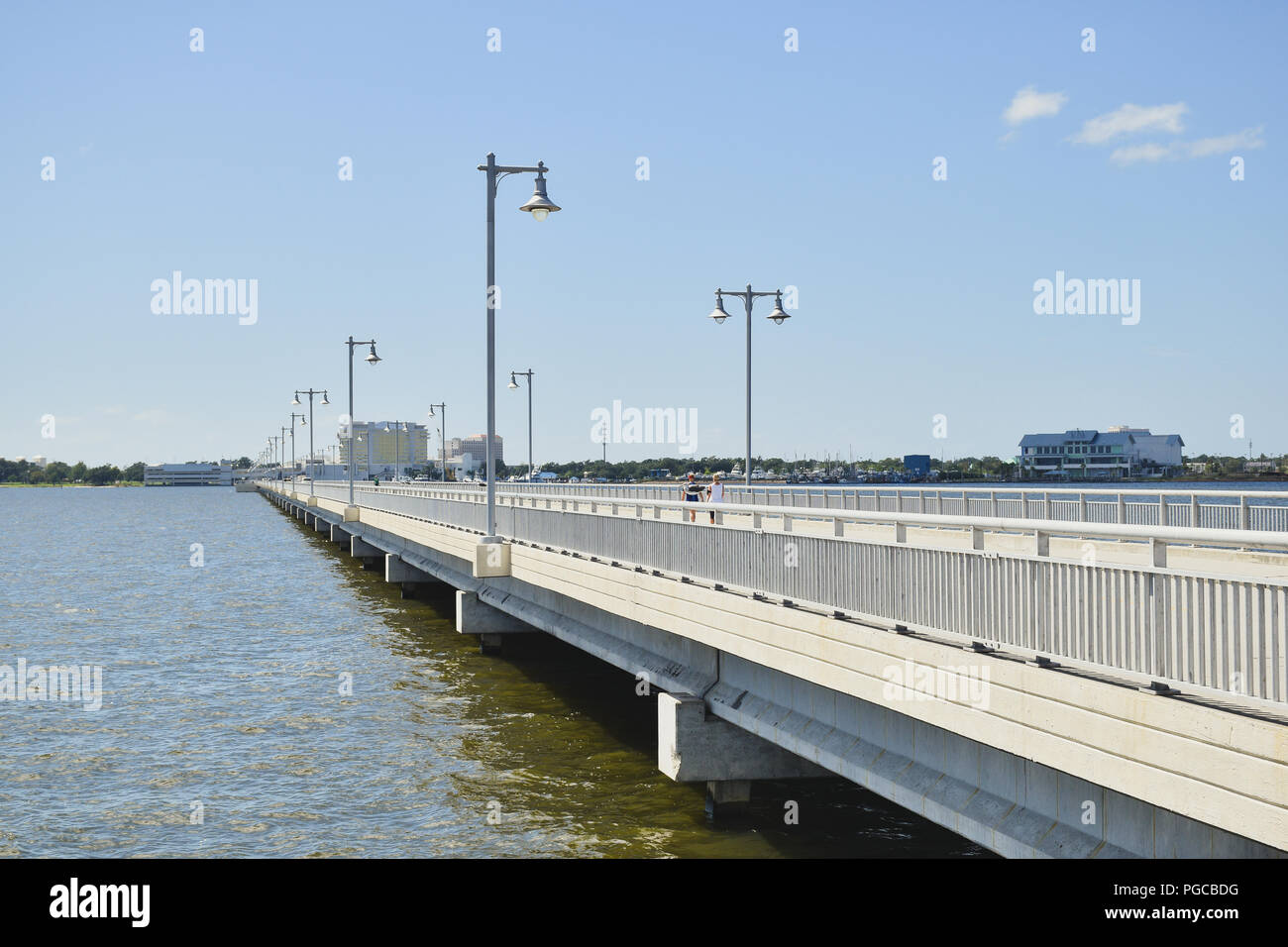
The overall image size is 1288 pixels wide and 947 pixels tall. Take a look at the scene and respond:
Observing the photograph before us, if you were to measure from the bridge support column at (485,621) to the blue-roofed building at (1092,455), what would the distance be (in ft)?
410

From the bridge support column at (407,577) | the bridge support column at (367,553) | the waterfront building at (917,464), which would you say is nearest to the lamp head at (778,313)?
the bridge support column at (407,577)

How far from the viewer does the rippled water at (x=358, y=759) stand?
44.7ft

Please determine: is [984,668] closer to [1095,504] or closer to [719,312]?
[1095,504]

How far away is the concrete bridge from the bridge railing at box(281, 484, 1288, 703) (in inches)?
0.7

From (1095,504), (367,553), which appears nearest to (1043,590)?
(1095,504)

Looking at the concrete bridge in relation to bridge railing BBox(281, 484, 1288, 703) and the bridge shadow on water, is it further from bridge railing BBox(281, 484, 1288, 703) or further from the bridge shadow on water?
the bridge shadow on water

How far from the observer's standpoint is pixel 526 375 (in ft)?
182

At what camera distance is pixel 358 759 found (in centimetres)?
1789

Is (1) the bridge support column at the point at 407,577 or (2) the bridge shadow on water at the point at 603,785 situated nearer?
(2) the bridge shadow on water at the point at 603,785
